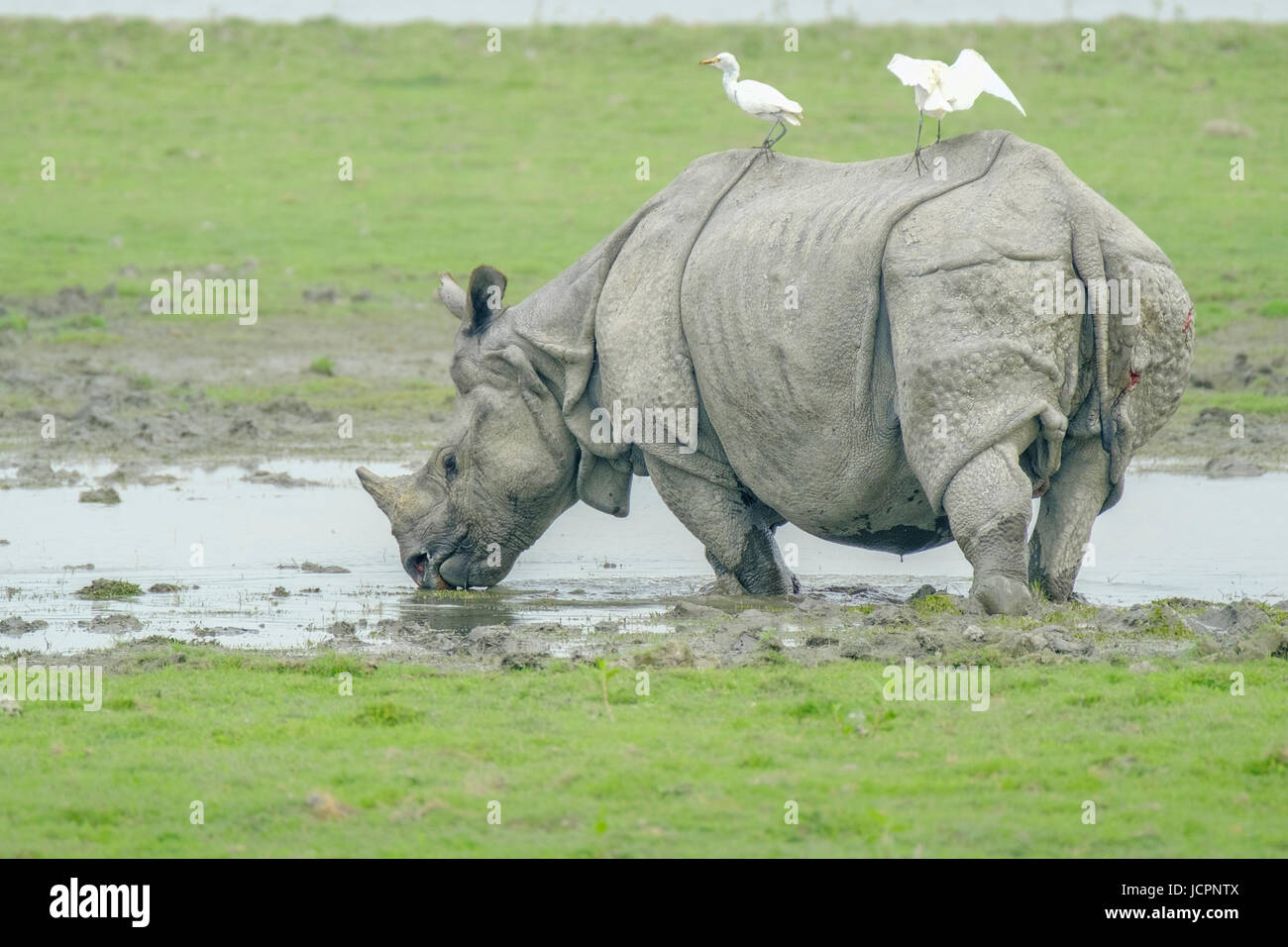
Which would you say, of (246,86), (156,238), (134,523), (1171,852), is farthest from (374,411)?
(246,86)

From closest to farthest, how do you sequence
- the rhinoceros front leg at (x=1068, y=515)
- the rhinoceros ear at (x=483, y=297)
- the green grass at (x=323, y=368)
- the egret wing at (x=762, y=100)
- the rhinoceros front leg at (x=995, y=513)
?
the rhinoceros front leg at (x=995, y=513) → the rhinoceros front leg at (x=1068, y=515) → the egret wing at (x=762, y=100) → the rhinoceros ear at (x=483, y=297) → the green grass at (x=323, y=368)

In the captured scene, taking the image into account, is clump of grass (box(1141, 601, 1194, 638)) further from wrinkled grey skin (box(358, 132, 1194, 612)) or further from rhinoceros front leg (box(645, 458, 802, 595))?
rhinoceros front leg (box(645, 458, 802, 595))

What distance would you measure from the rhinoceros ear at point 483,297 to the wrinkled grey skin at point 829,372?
17 mm

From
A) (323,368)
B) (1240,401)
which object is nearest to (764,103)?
(1240,401)

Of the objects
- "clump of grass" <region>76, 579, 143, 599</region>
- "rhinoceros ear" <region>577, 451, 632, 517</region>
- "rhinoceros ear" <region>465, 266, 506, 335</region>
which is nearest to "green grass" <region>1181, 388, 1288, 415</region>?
"rhinoceros ear" <region>577, 451, 632, 517</region>

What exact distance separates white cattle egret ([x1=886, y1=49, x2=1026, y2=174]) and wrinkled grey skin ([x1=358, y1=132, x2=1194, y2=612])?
15.1 inches

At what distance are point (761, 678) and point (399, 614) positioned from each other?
8.71 ft

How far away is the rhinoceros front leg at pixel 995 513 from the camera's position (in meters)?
8.21

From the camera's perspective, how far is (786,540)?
1251 cm

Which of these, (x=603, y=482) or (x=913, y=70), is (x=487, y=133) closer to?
(x=603, y=482)

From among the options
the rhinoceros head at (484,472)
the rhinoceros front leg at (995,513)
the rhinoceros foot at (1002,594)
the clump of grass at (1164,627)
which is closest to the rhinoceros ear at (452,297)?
the rhinoceros head at (484,472)

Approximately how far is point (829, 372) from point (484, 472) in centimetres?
233

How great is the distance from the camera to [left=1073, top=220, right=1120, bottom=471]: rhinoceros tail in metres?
8.21

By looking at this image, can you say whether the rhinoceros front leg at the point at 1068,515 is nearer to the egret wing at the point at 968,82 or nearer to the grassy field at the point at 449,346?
the grassy field at the point at 449,346
